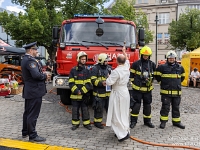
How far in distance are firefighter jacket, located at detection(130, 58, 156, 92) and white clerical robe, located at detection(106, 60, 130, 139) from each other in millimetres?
887

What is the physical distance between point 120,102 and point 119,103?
3 centimetres

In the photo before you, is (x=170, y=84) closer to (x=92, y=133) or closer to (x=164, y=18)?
(x=92, y=133)

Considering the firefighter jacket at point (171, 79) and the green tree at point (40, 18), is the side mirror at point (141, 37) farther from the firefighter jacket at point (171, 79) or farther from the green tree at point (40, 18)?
the green tree at point (40, 18)

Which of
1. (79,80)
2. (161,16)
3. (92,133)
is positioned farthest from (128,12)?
(161,16)

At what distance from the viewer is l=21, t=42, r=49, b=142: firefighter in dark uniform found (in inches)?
172

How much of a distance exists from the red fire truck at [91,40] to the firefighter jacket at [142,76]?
0.62m

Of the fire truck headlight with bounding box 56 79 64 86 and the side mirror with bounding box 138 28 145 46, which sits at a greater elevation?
the side mirror with bounding box 138 28 145 46

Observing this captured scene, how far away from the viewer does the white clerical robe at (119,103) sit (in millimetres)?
4480

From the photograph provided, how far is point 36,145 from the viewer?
432 centimetres

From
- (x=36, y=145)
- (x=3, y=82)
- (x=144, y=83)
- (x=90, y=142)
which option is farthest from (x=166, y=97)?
(x=3, y=82)

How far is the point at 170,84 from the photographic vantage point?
5.41m

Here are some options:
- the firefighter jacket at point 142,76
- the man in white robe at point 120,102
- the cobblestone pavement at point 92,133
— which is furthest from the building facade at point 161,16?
the man in white robe at point 120,102

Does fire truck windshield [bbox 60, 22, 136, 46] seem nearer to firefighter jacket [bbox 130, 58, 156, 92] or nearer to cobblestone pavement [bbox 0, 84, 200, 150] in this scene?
firefighter jacket [bbox 130, 58, 156, 92]

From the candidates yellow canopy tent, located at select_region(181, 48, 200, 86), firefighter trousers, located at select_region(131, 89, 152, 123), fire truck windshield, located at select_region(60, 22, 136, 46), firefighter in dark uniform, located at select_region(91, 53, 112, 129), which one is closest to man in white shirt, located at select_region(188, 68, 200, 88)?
yellow canopy tent, located at select_region(181, 48, 200, 86)
